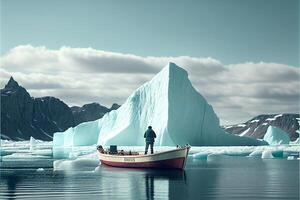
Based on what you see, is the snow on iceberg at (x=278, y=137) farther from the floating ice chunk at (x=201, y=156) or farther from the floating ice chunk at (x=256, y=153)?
the floating ice chunk at (x=201, y=156)

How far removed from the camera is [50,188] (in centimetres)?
2172

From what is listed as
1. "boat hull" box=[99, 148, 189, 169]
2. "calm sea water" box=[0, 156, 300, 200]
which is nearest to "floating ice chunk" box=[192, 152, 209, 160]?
"boat hull" box=[99, 148, 189, 169]

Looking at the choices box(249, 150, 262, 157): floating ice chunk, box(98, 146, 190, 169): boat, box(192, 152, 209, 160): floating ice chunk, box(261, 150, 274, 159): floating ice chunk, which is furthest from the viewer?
box(249, 150, 262, 157): floating ice chunk

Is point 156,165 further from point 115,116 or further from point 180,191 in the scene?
point 115,116

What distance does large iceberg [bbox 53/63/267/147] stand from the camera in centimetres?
6444

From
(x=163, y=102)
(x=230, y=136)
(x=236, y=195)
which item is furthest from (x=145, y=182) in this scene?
(x=230, y=136)

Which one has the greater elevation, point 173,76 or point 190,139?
point 173,76

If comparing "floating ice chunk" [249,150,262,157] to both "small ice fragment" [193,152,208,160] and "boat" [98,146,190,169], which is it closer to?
"small ice fragment" [193,152,208,160]

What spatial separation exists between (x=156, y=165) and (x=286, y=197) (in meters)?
16.9

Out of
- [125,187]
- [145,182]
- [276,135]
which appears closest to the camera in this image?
[125,187]

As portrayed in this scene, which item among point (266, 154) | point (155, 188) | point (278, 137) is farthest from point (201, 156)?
point (278, 137)

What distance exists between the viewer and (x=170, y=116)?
207 ft

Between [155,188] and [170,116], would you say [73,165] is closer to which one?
[155,188]

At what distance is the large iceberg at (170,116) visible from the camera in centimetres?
6444
